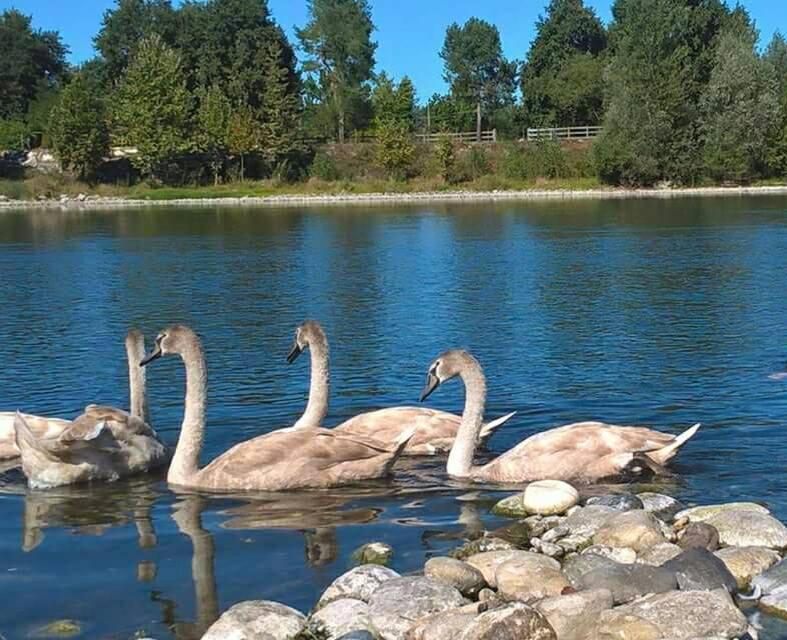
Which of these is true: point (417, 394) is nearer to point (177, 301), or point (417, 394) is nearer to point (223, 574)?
point (223, 574)

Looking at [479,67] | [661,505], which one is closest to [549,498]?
[661,505]

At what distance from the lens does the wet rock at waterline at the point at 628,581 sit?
8375 millimetres

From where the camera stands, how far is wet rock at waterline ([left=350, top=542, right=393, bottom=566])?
9.78 metres

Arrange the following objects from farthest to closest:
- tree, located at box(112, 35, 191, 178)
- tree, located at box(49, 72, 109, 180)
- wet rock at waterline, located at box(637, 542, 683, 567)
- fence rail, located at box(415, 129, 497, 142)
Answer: fence rail, located at box(415, 129, 497, 142), tree, located at box(112, 35, 191, 178), tree, located at box(49, 72, 109, 180), wet rock at waterline, located at box(637, 542, 683, 567)

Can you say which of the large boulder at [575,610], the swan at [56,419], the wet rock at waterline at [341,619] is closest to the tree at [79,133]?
the swan at [56,419]

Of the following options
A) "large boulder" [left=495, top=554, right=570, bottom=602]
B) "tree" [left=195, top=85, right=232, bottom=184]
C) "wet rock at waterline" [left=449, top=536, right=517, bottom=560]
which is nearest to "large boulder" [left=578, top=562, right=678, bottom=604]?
"large boulder" [left=495, top=554, right=570, bottom=602]

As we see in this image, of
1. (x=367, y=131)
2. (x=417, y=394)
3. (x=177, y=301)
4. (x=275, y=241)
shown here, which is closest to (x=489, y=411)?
(x=417, y=394)

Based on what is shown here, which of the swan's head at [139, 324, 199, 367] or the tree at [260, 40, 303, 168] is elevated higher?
the tree at [260, 40, 303, 168]

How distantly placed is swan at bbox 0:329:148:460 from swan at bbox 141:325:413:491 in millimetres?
1472

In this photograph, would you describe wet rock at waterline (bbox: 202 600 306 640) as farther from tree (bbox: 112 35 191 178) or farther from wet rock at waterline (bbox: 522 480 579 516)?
tree (bbox: 112 35 191 178)

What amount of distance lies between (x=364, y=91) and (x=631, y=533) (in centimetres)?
10523

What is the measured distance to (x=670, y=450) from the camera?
12250 mm

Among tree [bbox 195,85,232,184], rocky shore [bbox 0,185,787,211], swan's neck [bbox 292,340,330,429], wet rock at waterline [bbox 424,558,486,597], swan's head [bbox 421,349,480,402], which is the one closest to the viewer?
wet rock at waterline [bbox 424,558,486,597]

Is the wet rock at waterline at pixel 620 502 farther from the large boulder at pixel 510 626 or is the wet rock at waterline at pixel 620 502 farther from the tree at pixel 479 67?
the tree at pixel 479 67
